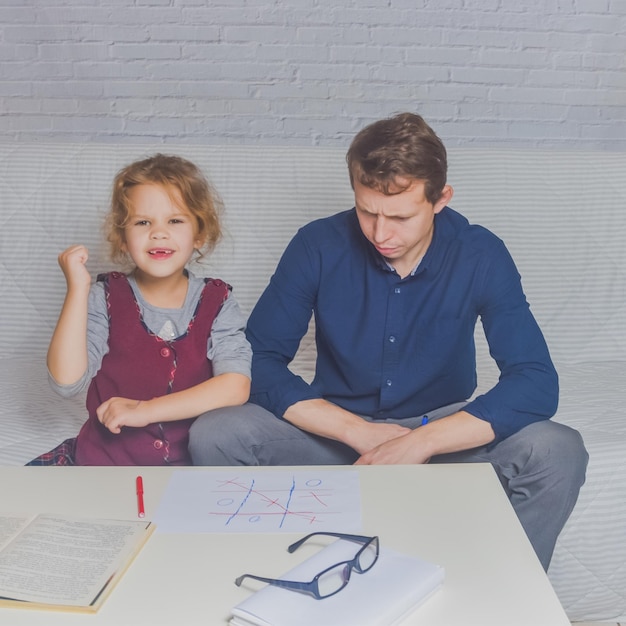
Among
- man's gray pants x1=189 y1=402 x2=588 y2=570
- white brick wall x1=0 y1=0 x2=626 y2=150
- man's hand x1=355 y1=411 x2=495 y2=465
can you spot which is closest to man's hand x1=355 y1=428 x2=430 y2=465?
man's hand x1=355 y1=411 x2=495 y2=465

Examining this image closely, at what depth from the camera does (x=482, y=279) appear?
1.66m

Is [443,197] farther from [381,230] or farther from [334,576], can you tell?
[334,576]

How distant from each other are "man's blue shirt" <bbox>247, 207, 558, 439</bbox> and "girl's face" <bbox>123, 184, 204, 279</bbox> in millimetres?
228

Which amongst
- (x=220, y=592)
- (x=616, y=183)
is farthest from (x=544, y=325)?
(x=220, y=592)

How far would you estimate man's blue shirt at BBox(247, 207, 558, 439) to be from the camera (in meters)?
1.66

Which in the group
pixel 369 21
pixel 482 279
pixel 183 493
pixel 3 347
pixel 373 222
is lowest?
pixel 3 347

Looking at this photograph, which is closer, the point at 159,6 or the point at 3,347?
the point at 3,347

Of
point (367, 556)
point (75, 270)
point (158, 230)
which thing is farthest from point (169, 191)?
point (367, 556)

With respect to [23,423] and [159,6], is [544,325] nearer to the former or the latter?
[23,423]

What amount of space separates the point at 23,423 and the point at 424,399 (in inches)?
30.0

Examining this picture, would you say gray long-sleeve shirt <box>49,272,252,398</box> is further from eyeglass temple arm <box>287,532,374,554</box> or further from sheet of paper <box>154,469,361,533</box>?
eyeglass temple arm <box>287,532,374,554</box>

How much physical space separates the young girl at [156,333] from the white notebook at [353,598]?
0.63m

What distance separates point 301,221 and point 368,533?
3.94 feet

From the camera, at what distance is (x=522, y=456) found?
4.89 ft
